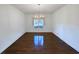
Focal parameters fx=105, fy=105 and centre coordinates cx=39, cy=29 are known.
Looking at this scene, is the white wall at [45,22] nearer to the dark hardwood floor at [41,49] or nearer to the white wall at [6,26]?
the white wall at [6,26]

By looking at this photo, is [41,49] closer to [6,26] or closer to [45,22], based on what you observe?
[6,26]

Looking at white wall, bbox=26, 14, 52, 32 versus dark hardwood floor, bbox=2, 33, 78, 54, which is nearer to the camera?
dark hardwood floor, bbox=2, 33, 78, 54

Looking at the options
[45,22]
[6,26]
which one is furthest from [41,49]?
[45,22]

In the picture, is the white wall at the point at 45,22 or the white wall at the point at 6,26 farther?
the white wall at the point at 45,22

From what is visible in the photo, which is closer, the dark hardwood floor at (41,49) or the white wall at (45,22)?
the dark hardwood floor at (41,49)

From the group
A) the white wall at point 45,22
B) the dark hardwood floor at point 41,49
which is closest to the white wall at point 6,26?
the dark hardwood floor at point 41,49

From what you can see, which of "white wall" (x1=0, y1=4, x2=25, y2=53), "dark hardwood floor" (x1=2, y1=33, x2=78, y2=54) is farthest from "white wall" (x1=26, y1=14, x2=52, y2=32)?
"dark hardwood floor" (x1=2, y1=33, x2=78, y2=54)

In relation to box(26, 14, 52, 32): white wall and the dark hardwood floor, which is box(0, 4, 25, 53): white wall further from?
box(26, 14, 52, 32): white wall

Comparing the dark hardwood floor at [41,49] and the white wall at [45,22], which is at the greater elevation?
the white wall at [45,22]

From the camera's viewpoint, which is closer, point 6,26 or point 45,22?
point 6,26
